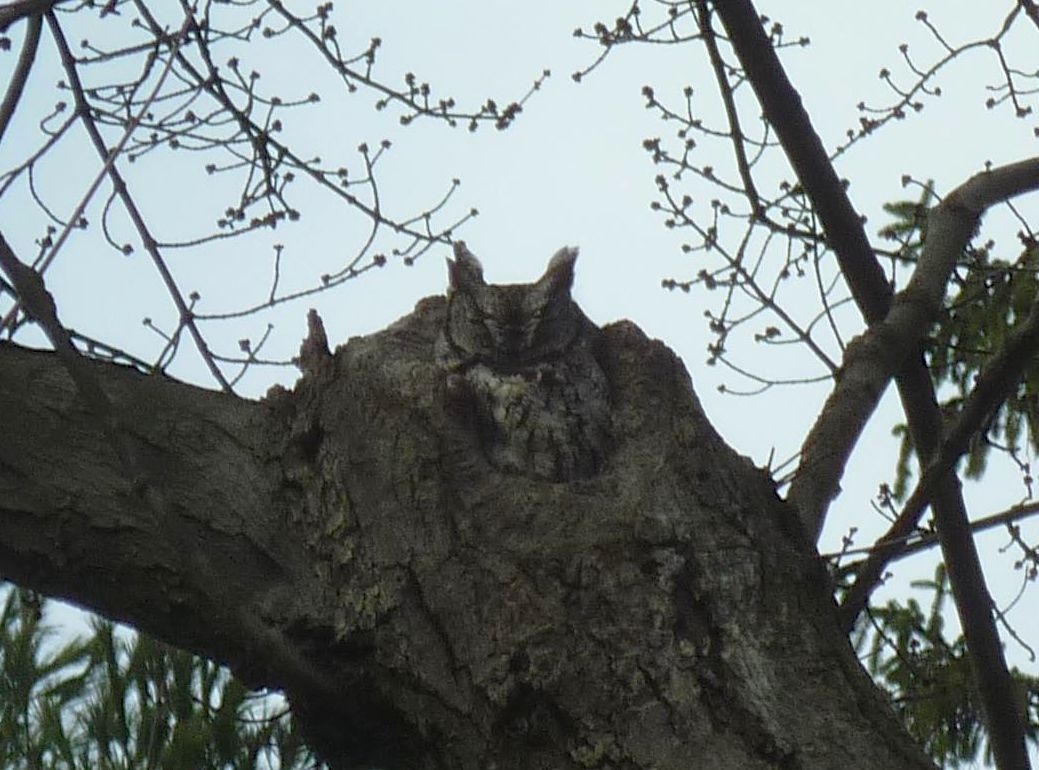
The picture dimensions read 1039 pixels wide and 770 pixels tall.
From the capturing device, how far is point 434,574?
2533 mm

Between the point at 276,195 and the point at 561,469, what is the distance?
1280mm

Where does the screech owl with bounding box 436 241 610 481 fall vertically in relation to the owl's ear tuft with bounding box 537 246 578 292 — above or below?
below

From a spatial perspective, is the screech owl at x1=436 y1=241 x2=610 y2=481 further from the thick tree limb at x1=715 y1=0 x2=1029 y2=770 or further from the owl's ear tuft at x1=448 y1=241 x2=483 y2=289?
the thick tree limb at x1=715 y1=0 x2=1029 y2=770

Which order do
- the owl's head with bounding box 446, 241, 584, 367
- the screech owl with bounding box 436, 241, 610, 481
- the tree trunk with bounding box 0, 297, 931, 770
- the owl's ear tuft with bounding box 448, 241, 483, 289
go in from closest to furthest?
the tree trunk with bounding box 0, 297, 931, 770 < the screech owl with bounding box 436, 241, 610, 481 < the owl's head with bounding box 446, 241, 584, 367 < the owl's ear tuft with bounding box 448, 241, 483, 289

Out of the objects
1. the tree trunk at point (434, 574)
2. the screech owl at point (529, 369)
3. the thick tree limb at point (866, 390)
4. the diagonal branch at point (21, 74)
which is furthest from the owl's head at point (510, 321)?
the diagonal branch at point (21, 74)

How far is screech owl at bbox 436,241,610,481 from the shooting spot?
3.29 m

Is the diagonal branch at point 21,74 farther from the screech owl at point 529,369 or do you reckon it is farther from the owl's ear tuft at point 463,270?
the owl's ear tuft at point 463,270

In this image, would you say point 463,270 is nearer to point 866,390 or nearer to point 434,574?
point 866,390

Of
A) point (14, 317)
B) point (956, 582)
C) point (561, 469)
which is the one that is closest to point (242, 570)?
point (14, 317)

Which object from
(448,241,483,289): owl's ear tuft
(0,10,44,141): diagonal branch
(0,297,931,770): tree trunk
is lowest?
(0,297,931,770): tree trunk

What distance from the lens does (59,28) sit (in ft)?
11.4

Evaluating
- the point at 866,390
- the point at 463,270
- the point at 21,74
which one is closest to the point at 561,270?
the point at 463,270

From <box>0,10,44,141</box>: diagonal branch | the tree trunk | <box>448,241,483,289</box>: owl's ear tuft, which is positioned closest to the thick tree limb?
the tree trunk

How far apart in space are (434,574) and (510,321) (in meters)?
1.60
